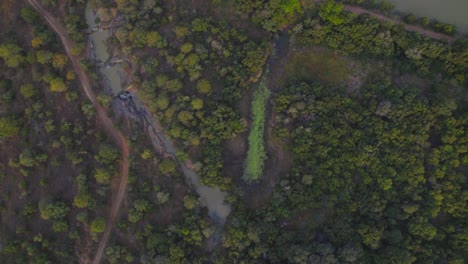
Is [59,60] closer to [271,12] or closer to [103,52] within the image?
[103,52]

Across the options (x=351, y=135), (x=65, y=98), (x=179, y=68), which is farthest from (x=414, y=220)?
(x=65, y=98)

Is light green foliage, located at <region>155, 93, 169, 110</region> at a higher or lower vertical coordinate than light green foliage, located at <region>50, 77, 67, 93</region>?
higher

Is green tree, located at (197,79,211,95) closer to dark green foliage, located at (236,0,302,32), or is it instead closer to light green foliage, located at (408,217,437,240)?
dark green foliage, located at (236,0,302,32)

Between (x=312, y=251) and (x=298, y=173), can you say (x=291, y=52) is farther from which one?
(x=312, y=251)

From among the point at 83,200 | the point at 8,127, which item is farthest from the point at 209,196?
the point at 8,127

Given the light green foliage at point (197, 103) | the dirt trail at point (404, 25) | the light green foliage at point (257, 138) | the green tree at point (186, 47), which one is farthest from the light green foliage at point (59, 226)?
the dirt trail at point (404, 25)

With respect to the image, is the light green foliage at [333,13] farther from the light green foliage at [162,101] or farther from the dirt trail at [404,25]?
the light green foliage at [162,101]

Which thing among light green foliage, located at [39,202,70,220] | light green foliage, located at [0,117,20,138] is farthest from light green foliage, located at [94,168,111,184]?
light green foliage, located at [0,117,20,138]
